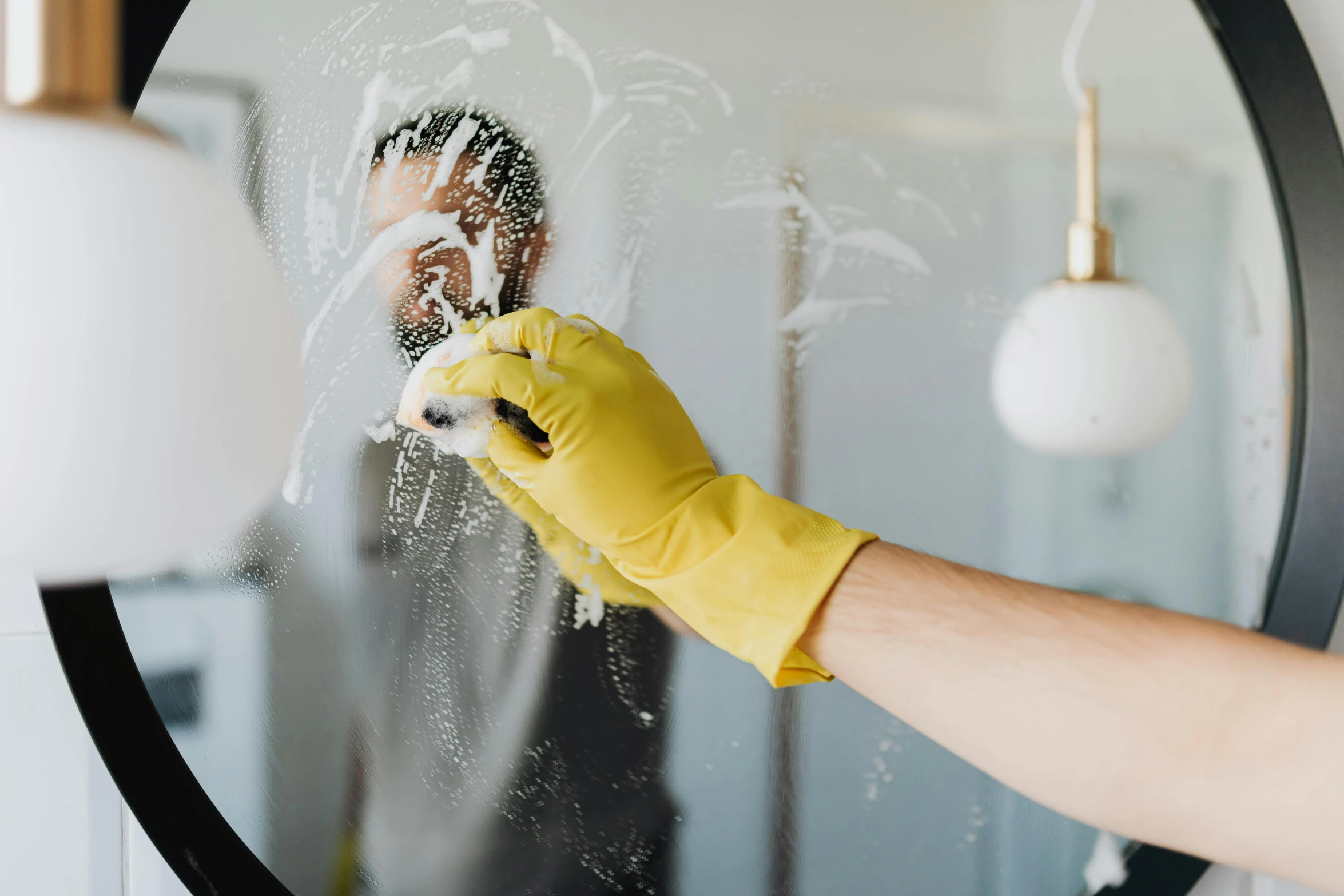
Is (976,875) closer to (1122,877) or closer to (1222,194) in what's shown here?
(1122,877)

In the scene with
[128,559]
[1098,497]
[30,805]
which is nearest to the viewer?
[128,559]

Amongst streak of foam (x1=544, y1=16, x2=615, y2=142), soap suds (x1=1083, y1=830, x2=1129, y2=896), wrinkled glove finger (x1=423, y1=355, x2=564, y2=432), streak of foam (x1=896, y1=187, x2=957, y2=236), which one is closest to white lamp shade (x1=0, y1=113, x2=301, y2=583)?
wrinkled glove finger (x1=423, y1=355, x2=564, y2=432)

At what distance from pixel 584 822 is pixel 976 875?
32 centimetres

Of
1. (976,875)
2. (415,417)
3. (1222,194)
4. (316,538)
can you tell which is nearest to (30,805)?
(316,538)

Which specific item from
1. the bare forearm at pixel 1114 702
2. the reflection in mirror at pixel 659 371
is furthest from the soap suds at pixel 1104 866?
the bare forearm at pixel 1114 702

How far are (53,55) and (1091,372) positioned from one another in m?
0.63

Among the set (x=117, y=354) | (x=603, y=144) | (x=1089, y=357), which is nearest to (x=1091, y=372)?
(x=1089, y=357)

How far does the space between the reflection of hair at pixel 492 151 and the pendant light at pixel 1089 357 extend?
368mm

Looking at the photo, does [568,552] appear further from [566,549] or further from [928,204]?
[928,204]

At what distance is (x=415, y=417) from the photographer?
532mm

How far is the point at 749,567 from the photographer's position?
49cm

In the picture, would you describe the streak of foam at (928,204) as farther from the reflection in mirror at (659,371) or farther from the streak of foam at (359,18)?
the streak of foam at (359,18)

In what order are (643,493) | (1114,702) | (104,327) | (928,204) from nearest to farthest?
1. (104,327)
2. (1114,702)
3. (643,493)
4. (928,204)

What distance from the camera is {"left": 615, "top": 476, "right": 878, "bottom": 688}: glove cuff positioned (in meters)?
0.47
